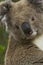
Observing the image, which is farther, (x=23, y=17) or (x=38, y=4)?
(x=38, y=4)

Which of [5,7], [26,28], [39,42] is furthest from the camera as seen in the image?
[5,7]

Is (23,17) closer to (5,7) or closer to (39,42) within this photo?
(5,7)

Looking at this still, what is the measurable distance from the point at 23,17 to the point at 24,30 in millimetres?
256

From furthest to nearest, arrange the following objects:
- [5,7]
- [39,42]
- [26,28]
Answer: [5,7] < [39,42] < [26,28]

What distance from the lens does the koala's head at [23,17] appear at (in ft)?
18.3

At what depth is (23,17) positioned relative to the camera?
18.8 ft

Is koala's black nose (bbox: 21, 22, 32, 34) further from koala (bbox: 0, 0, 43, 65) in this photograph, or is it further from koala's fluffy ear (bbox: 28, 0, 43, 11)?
koala's fluffy ear (bbox: 28, 0, 43, 11)

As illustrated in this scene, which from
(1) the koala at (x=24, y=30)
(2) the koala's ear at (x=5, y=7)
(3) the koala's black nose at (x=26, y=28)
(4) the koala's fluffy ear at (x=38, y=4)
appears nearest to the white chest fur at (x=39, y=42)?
(1) the koala at (x=24, y=30)

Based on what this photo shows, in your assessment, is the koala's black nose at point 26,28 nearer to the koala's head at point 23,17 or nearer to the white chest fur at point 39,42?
the koala's head at point 23,17

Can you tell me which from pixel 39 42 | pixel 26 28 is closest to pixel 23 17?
pixel 26 28

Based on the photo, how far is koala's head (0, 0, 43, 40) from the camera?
5574 millimetres

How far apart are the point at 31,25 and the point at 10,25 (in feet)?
1.03

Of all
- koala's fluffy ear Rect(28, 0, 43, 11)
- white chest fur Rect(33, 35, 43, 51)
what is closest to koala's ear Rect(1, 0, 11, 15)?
koala's fluffy ear Rect(28, 0, 43, 11)

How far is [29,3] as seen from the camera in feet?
19.4
